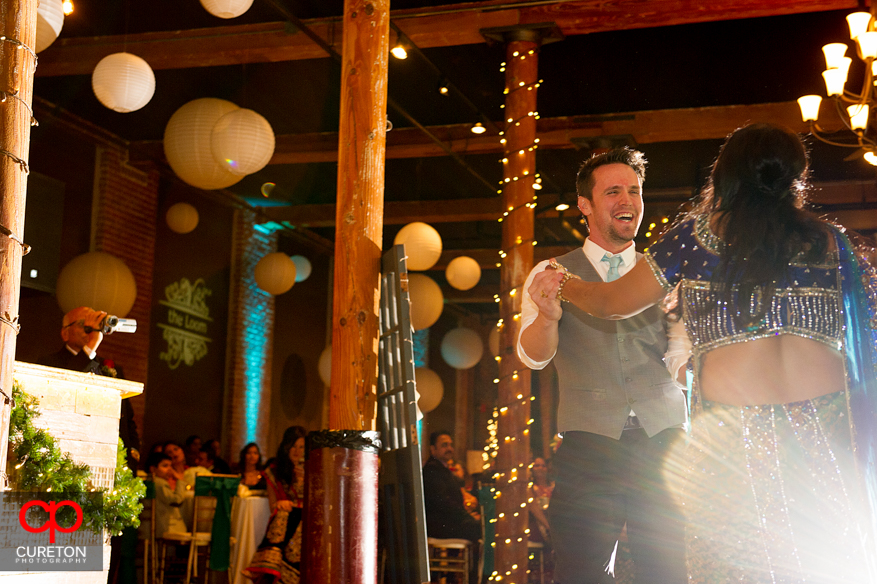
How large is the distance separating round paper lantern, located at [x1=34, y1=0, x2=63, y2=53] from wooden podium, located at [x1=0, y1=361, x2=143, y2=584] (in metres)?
1.62

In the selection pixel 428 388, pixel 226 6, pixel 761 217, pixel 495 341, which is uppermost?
pixel 226 6

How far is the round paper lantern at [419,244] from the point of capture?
7285mm

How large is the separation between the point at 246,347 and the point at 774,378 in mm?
9610

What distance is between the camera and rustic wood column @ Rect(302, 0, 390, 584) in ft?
11.4

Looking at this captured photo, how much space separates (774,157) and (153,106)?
732cm

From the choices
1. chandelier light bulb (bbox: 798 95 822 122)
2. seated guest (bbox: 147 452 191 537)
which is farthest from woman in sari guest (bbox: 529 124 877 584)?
seated guest (bbox: 147 452 191 537)

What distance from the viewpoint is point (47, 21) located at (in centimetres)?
397

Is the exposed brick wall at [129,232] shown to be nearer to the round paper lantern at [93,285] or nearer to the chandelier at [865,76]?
the round paper lantern at [93,285]

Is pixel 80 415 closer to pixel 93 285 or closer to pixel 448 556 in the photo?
pixel 93 285

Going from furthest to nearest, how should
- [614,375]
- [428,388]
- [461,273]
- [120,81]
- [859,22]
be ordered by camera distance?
[428,388]
[461,273]
[120,81]
[859,22]
[614,375]

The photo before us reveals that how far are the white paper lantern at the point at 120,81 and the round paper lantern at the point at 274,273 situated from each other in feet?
12.0

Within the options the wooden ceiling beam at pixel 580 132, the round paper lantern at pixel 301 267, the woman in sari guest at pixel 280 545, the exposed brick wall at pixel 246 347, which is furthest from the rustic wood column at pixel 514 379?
the exposed brick wall at pixel 246 347

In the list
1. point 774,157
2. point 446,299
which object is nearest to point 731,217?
point 774,157
